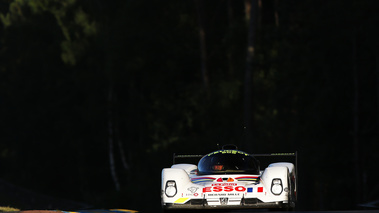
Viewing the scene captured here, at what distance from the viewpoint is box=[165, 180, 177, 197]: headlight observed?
48.4ft

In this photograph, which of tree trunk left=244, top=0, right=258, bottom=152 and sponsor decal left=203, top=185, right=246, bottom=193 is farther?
tree trunk left=244, top=0, right=258, bottom=152

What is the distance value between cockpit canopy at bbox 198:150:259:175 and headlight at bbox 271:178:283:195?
4.32 feet

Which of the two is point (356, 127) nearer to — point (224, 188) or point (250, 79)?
point (250, 79)

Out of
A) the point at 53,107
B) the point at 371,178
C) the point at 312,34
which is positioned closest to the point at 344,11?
the point at 312,34

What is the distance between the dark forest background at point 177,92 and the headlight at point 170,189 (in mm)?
12663

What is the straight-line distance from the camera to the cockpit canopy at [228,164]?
52.5ft

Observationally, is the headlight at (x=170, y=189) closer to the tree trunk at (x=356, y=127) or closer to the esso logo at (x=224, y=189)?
the esso logo at (x=224, y=189)

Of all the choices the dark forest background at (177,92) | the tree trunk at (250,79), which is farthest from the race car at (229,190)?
the tree trunk at (250,79)

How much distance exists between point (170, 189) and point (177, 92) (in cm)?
4634

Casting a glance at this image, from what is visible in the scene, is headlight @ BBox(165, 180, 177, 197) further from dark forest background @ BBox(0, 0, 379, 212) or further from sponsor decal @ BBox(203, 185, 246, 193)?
dark forest background @ BBox(0, 0, 379, 212)

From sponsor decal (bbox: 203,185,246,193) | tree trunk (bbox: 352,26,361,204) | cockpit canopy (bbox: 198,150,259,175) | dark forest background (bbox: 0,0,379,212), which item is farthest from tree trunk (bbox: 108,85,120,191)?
sponsor decal (bbox: 203,185,246,193)

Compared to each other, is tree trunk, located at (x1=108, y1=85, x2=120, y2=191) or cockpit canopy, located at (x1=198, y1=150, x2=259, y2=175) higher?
tree trunk, located at (x1=108, y1=85, x2=120, y2=191)

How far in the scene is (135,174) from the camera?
5600 centimetres

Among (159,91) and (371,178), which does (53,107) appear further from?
(371,178)
